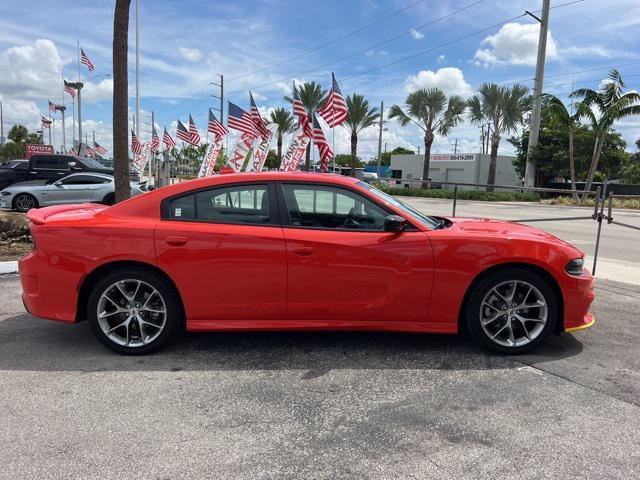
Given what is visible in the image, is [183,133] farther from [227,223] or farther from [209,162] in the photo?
[227,223]

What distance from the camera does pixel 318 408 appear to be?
10.9 ft

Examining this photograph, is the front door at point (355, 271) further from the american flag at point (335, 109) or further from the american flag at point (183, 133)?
the american flag at point (183, 133)

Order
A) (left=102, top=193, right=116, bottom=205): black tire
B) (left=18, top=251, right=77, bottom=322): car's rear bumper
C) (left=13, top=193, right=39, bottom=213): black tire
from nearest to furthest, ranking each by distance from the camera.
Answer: (left=18, top=251, right=77, bottom=322): car's rear bumper → (left=13, top=193, right=39, bottom=213): black tire → (left=102, top=193, right=116, bottom=205): black tire

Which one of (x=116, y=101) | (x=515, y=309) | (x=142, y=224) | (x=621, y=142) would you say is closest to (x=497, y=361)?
(x=515, y=309)

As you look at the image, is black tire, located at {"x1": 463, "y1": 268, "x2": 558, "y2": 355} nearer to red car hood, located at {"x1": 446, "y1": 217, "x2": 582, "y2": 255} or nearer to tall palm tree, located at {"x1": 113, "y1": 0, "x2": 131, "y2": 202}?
red car hood, located at {"x1": 446, "y1": 217, "x2": 582, "y2": 255}

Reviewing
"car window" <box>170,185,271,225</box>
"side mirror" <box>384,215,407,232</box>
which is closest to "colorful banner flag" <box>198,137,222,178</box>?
"car window" <box>170,185,271,225</box>

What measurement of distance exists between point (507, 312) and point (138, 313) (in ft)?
10.1

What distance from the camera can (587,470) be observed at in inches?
105

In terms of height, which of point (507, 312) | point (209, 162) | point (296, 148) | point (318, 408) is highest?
point (296, 148)

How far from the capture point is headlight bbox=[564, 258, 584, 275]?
4.10m

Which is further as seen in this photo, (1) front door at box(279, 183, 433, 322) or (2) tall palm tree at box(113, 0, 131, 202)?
(2) tall palm tree at box(113, 0, 131, 202)

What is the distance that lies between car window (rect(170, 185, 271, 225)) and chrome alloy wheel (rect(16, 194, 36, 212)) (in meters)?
13.1

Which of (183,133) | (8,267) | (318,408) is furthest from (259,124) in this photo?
(318,408)

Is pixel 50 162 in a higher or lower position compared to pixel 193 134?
lower
